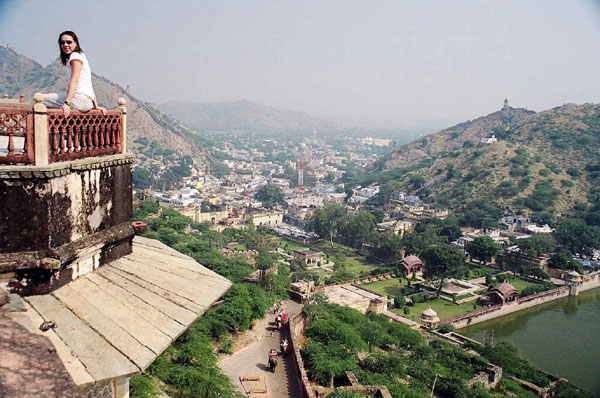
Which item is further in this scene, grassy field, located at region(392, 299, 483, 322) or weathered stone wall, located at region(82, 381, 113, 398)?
grassy field, located at region(392, 299, 483, 322)

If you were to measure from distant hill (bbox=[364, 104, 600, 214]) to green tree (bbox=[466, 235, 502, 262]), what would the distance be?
1569cm

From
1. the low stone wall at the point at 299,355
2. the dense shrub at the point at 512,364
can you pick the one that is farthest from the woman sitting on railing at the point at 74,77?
the dense shrub at the point at 512,364

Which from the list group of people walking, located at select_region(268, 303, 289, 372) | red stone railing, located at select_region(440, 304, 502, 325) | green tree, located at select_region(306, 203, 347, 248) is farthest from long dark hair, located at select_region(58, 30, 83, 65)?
green tree, located at select_region(306, 203, 347, 248)

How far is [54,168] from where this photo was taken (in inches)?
141

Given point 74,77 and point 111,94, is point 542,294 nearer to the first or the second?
point 74,77

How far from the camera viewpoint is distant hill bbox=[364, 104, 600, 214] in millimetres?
53812

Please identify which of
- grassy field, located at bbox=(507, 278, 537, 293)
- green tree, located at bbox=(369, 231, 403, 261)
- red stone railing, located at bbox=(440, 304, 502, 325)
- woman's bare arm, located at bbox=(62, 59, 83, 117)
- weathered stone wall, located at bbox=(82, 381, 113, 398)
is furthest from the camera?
green tree, located at bbox=(369, 231, 403, 261)

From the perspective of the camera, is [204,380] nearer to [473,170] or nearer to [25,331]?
[25,331]

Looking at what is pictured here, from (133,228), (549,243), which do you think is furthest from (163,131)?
(133,228)

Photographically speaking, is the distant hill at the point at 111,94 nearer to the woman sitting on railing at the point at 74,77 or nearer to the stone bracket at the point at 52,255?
the woman sitting on railing at the point at 74,77

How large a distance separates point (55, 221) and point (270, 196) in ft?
190

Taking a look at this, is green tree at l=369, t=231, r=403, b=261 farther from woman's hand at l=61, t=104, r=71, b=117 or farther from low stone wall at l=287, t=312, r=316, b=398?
woman's hand at l=61, t=104, r=71, b=117

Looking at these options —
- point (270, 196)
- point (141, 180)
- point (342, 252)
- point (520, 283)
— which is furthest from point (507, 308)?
point (141, 180)

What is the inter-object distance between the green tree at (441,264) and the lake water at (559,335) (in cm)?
363
